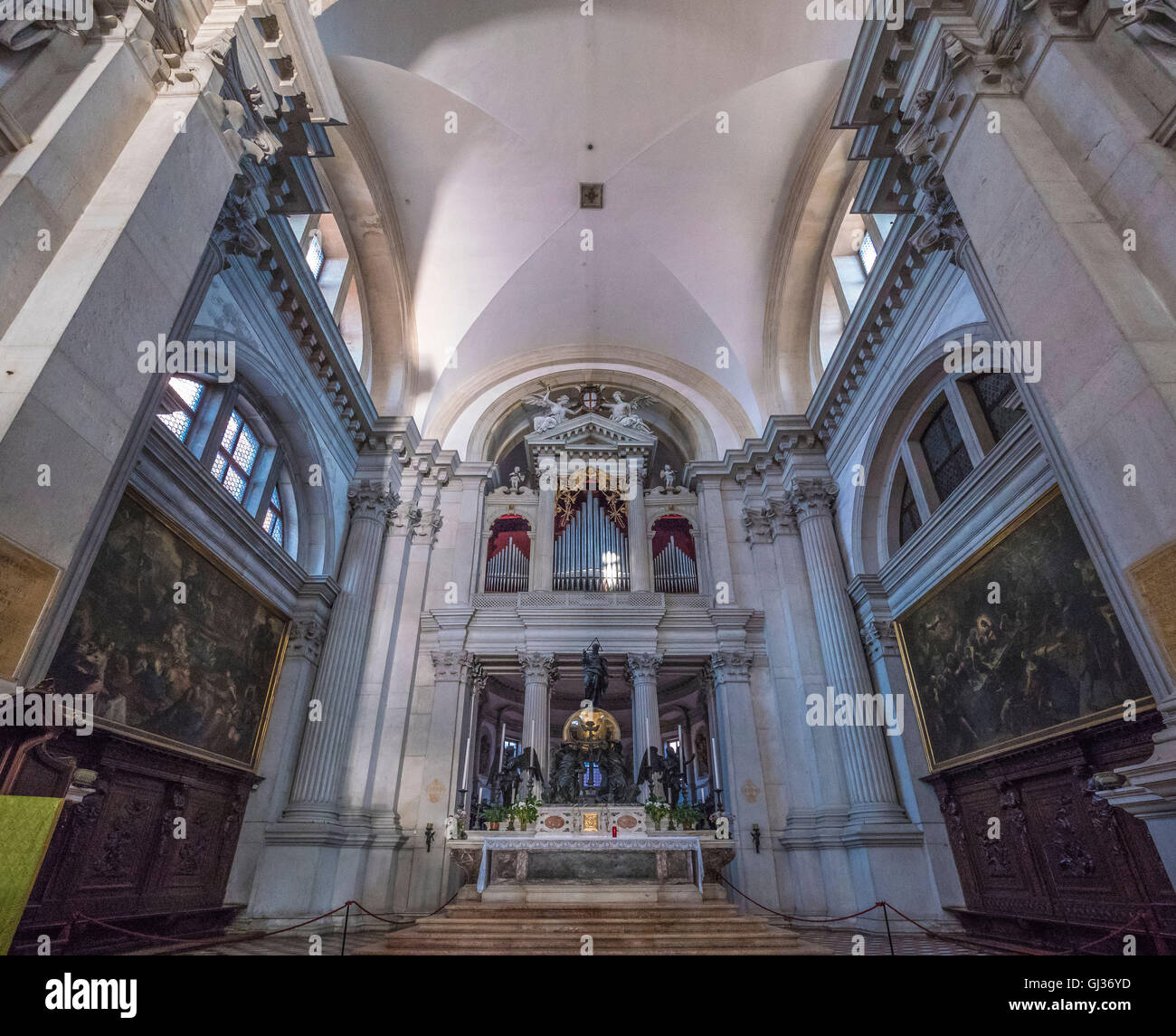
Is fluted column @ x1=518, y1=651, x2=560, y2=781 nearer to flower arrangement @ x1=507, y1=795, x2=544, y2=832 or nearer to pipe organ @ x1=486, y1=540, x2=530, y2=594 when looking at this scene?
flower arrangement @ x1=507, y1=795, x2=544, y2=832

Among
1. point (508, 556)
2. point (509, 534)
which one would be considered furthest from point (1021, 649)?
point (509, 534)

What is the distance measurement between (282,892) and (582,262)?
49.1 feet

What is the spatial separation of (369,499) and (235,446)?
11.3 feet

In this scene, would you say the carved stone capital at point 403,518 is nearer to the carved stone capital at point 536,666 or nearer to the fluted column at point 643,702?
the carved stone capital at point 536,666

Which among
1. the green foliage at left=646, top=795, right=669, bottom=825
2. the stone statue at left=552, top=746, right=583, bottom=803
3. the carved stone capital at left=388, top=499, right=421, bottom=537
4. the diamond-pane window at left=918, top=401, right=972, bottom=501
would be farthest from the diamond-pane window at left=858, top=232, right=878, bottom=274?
the stone statue at left=552, top=746, right=583, bottom=803

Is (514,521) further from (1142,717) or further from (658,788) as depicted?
(1142,717)

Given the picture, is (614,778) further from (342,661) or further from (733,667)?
(342,661)

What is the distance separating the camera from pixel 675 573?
16.0 metres

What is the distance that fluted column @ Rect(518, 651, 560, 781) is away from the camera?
44.2 feet

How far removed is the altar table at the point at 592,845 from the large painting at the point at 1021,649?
14.0 ft

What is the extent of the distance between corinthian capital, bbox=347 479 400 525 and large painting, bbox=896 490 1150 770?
10.8 m

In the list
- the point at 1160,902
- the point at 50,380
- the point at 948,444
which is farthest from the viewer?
the point at 948,444

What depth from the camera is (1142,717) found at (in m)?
6.34
